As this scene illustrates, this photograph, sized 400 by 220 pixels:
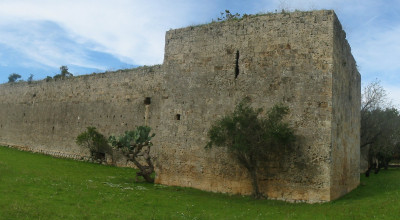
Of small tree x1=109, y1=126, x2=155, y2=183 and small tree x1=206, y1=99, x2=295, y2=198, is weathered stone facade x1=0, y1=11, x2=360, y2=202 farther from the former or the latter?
small tree x1=109, y1=126, x2=155, y2=183

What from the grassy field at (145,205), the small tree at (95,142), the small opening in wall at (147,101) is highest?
the small opening in wall at (147,101)

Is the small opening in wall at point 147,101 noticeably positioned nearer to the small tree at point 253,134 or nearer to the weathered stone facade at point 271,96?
the weathered stone facade at point 271,96

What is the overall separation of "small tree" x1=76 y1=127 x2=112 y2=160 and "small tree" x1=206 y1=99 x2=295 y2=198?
1169 centimetres

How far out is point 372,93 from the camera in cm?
2405

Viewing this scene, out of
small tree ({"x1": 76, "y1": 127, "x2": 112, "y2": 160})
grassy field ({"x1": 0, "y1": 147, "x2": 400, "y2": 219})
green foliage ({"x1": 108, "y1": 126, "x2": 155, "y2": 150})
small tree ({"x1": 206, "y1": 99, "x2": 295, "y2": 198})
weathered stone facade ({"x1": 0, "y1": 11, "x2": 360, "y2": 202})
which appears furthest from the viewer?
small tree ({"x1": 76, "y1": 127, "x2": 112, "y2": 160})

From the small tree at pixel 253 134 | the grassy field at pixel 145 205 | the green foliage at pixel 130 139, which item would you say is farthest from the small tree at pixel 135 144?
the small tree at pixel 253 134

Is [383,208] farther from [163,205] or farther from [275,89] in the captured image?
[163,205]

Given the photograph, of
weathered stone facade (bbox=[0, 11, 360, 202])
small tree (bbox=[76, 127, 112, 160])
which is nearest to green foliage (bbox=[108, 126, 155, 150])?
weathered stone facade (bbox=[0, 11, 360, 202])

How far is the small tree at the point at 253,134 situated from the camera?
1118cm

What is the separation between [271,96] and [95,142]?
1324 centimetres

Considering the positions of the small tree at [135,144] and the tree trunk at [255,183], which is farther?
the small tree at [135,144]

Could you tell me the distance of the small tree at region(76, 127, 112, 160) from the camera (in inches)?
853

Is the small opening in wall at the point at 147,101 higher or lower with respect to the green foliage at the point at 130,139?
higher

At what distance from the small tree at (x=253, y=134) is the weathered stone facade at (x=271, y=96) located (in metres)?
0.44
